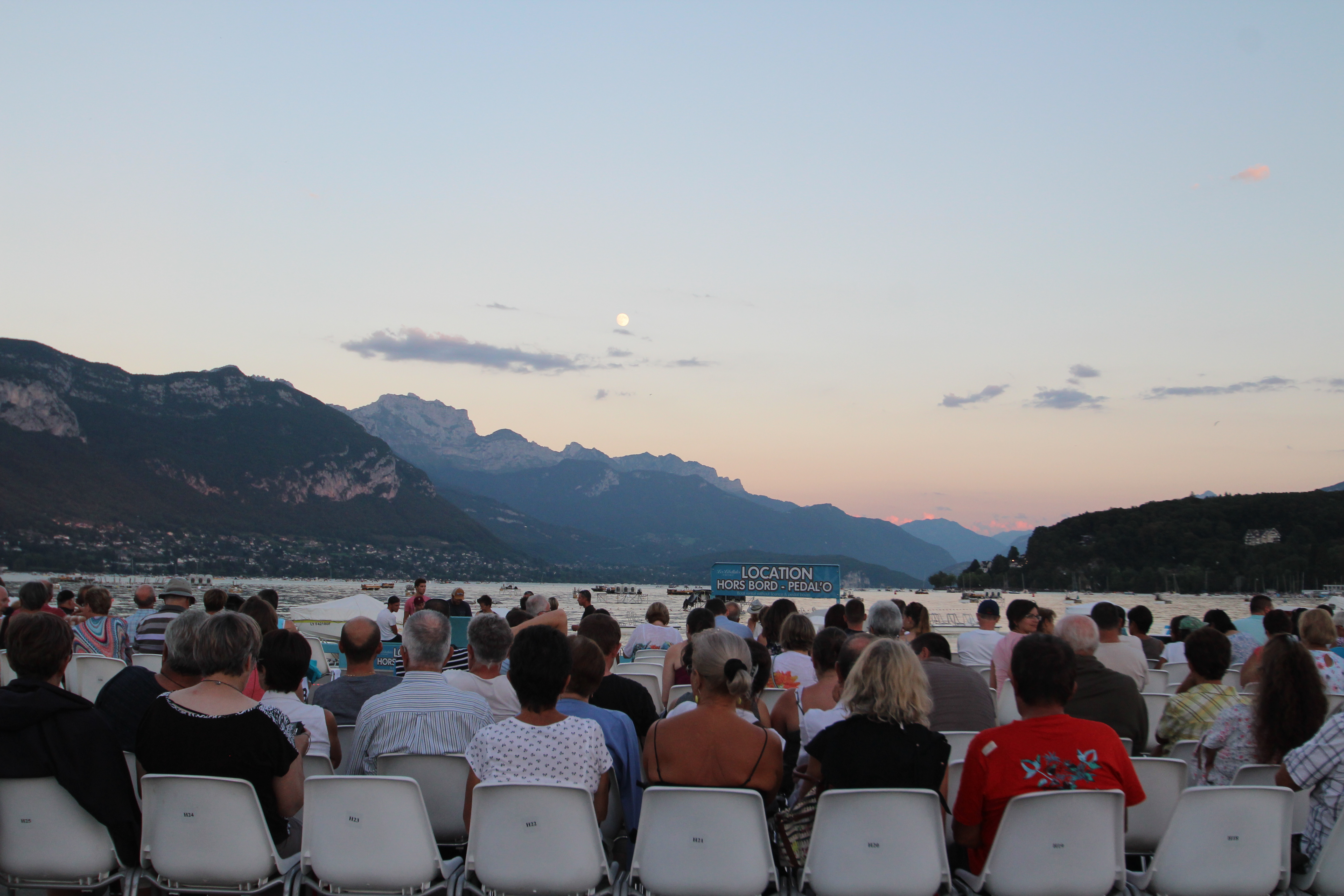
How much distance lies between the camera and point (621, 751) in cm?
361

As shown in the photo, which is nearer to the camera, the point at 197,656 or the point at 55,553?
the point at 197,656

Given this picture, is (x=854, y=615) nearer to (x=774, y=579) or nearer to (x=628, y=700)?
(x=628, y=700)

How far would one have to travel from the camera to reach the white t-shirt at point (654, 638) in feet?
28.4

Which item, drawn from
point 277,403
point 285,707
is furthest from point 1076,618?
point 277,403

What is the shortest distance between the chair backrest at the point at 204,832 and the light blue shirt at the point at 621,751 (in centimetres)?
110

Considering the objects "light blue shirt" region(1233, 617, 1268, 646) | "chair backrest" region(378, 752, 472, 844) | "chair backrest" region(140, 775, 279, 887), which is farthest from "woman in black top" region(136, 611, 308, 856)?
"light blue shirt" region(1233, 617, 1268, 646)

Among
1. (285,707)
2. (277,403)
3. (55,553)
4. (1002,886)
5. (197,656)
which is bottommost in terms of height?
A: (55,553)

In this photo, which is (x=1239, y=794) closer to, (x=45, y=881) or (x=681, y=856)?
(x=681, y=856)

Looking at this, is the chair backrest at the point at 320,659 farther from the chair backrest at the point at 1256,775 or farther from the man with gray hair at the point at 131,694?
the chair backrest at the point at 1256,775

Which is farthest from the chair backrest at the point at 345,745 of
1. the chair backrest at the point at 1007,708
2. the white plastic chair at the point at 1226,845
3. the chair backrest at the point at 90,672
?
the chair backrest at the point at 1007,708

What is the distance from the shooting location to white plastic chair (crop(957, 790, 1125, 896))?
2908mm

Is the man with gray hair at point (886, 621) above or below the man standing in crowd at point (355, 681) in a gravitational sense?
above

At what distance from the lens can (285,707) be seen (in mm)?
3660

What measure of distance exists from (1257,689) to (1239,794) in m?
0.81
